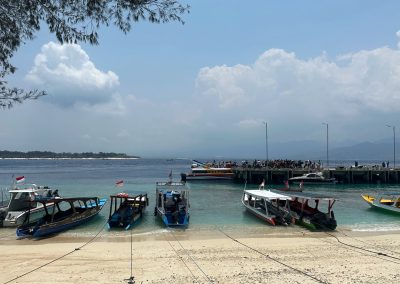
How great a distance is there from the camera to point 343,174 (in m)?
71.2

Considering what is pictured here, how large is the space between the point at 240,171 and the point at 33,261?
186 feet

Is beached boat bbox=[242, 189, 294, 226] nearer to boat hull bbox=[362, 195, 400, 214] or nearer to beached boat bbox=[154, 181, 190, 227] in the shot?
beached boat bbox=[154, 181, 190, 227]

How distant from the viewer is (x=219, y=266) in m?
16.3

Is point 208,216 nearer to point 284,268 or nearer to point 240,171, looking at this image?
point 284,268

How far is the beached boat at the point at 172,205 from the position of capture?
28.0m

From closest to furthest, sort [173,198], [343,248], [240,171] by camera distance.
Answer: [343,248] → [173,198] → [240,171]

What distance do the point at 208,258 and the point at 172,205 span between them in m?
13.9

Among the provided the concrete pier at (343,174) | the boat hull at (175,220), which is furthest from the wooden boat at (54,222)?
the concrete pier at (343,174)

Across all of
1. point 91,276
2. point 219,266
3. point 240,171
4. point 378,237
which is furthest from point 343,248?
point 240,171

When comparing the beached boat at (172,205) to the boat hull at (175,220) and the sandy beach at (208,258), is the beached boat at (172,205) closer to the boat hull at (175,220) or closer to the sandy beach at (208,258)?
the boat hull at (175,220)

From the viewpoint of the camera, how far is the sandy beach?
1470cm

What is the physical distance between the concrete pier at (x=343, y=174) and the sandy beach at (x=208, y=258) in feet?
149

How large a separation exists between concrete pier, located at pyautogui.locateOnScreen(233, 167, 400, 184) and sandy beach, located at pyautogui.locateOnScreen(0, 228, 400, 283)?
149 feet

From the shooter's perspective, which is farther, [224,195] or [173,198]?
[224,195]
